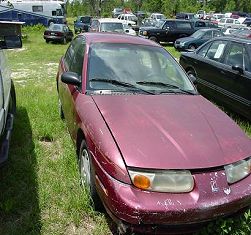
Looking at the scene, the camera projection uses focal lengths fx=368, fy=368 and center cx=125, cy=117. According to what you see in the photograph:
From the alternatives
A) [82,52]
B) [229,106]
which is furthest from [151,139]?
[229,106]

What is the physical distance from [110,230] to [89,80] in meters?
1.73

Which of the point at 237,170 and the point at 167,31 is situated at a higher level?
the point at 237,170

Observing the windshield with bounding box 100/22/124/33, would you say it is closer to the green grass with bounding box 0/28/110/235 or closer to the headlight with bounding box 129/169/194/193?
the green grass with bounding box 0/28/110/235

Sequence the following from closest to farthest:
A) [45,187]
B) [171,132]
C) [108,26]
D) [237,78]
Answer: [171,132] < [45,187] < [237,78] < [108,26]

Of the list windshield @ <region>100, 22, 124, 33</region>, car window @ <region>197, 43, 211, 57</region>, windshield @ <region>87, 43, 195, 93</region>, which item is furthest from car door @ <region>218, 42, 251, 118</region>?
windshield @ <region>100, 22, 124, 33</region>

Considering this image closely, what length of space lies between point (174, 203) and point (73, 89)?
222cm

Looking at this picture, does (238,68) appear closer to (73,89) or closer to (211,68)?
(211,68)

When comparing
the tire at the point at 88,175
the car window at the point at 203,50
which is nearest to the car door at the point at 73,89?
the tire at the point at 88,175

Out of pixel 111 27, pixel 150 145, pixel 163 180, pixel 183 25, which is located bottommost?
pixel 183 25

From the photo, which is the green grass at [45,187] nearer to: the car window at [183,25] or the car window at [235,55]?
the car window at [235,55]

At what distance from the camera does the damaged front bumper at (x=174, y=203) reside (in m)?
2.77

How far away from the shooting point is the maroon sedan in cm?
285

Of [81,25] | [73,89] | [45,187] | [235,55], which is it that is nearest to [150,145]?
[45,187]

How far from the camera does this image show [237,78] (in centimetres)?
651
